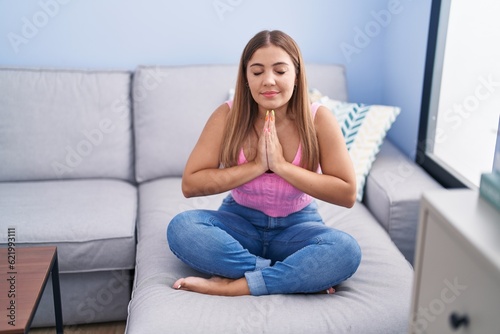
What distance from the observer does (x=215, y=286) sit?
5.06 ft

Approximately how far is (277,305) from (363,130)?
40.4 inches

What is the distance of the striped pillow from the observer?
219 cm

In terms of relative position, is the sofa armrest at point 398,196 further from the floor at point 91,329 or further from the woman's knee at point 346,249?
the floor at point 91,329

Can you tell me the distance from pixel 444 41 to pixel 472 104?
324 mm

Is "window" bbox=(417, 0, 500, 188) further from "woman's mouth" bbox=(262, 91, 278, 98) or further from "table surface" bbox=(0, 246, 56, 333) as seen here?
"table surface" bbox=(0, 246, 56, 333)

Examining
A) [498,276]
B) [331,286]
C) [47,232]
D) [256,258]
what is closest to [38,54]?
[47,232]

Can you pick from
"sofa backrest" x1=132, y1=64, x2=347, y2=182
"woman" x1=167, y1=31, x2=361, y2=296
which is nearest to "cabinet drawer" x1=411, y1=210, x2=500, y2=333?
"woman" x1=167, y1=31, x2=361, y2=296

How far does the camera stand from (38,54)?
252cm

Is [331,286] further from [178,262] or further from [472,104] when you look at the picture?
[472,104]

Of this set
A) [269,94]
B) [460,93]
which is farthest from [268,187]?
[460,93]

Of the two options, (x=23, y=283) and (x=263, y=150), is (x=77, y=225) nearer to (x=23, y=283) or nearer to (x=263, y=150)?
(x=23, y=283)

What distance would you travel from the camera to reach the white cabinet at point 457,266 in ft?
2.69

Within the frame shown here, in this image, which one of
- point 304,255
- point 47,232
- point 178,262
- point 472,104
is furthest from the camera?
point 472,104

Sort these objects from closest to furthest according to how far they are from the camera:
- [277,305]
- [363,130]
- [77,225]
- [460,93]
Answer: [277,305], [77,225], [460,93], [363,130]
